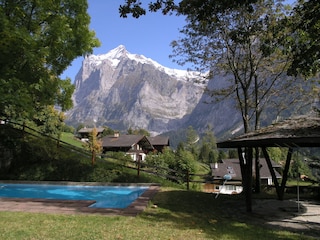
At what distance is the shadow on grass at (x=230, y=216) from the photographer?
23.2 ft

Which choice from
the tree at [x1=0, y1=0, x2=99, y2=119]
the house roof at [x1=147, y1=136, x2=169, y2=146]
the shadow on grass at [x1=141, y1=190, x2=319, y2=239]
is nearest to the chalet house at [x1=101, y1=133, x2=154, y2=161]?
the house roof at [x1=147, y1=136, x2=169, y2=146]

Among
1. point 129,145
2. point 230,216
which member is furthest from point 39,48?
point 129,145

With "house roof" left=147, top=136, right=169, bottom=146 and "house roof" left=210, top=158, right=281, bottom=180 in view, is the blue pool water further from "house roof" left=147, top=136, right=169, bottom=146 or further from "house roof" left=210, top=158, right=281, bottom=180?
"house roof" left=147, top=136, right=169, bottom=146

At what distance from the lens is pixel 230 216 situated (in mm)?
9047

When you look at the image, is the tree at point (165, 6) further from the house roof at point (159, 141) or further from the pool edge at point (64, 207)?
the house roof at point (159, 141)

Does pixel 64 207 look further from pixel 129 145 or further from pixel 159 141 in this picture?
pixel 159 141

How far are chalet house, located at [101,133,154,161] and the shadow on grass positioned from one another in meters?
47.7

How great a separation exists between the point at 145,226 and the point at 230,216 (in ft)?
10.0

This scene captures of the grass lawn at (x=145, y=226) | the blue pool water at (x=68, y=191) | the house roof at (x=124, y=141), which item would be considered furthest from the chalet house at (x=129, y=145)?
the grass lawn at (x=145, y=226)

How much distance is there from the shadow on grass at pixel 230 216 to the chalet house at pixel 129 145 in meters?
47.7

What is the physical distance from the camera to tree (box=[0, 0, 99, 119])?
10883 mm

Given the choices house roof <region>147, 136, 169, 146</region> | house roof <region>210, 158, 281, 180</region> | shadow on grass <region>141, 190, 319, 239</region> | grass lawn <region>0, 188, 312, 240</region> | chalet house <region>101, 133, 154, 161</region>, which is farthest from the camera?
house roof <region>147, 136, 169, 146</region>

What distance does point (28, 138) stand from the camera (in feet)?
A: 63.0

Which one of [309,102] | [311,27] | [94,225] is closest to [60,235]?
[94,225]
